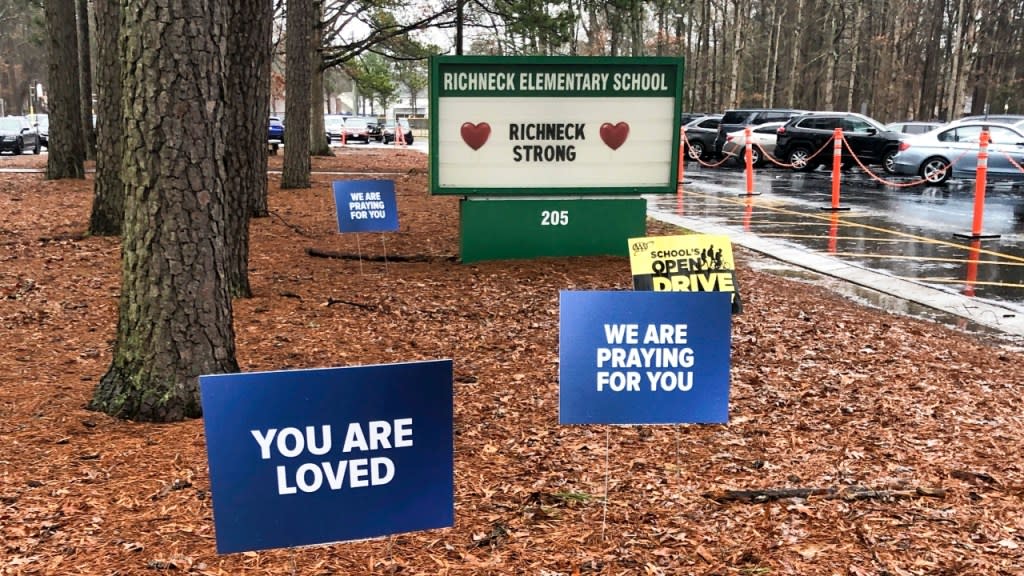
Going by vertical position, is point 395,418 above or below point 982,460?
above

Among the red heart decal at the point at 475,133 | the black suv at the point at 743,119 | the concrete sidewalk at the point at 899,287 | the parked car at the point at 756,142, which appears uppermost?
the black suv at the point at 743,119

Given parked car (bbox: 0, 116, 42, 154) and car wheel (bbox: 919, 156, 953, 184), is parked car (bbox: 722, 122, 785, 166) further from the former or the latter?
parked car (bbox: 0, 116, 42, 154)

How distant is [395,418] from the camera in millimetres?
2480

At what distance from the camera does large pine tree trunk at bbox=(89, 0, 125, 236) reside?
34.2ft

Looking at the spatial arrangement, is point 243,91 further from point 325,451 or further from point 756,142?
point 756,142

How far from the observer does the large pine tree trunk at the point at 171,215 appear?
4.06 metres

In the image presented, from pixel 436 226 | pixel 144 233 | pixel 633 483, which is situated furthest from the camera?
pixel 436 226

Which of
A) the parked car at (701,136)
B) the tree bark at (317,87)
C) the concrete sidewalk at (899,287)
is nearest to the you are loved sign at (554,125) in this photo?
the concrete sidewalk at (899,287)

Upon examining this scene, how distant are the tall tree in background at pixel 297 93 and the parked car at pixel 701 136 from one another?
54.7ft

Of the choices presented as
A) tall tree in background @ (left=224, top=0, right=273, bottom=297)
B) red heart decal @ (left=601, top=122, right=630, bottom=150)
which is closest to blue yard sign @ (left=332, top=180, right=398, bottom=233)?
tall tree in background @ (left=224, top=0, right=273, bottom=297)

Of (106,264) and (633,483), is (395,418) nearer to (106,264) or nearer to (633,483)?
(633,483)

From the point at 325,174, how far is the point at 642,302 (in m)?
19.4

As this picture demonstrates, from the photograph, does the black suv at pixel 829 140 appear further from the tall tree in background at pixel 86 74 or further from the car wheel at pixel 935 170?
the tall tree in background at pixel 86 74

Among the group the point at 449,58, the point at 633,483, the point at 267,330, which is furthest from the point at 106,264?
the point at 633,483
